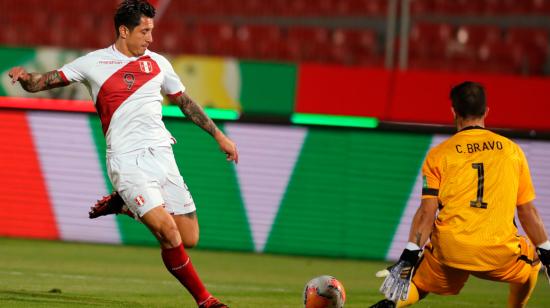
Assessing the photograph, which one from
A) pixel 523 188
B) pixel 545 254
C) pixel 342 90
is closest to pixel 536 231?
pixel 545 254

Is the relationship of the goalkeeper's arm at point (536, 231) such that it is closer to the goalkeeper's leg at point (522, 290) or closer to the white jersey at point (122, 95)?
the goalkeeper's leg at point (522, 290)

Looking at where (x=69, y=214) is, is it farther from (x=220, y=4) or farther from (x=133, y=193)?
(x=220, y=4)

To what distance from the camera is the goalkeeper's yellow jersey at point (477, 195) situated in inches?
271

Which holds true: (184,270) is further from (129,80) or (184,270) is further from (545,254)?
(545,254)

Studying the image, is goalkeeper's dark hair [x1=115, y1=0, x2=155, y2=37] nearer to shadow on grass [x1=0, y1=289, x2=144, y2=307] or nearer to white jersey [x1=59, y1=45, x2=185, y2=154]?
white jersey [x1=59, y1=45, x2=185, y2=154]

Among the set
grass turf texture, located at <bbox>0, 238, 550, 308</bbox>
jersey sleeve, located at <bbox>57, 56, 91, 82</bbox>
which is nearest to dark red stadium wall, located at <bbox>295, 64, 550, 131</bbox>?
grass turf texture, located at <bbox>0, 238, 550, 308</bbox>

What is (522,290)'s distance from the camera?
726 cm

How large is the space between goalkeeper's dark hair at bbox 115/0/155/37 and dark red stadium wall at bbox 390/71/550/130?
33.2 ft

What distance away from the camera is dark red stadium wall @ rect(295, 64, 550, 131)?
17.7 metres

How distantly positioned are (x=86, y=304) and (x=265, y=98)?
10.9m

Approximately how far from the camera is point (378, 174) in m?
13.4

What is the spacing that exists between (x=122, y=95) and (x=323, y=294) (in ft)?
6.65

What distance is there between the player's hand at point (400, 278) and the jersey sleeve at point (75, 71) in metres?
2.78

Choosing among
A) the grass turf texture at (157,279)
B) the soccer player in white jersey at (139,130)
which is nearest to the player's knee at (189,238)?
the soccer player in white jersey at (139,130)
